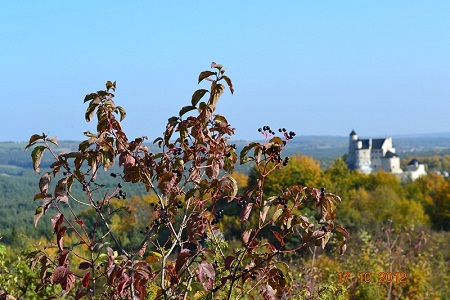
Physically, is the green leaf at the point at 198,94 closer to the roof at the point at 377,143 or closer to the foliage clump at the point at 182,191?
the foliage clump at the point at 182,191

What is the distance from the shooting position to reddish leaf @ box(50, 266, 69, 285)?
2.79 metres

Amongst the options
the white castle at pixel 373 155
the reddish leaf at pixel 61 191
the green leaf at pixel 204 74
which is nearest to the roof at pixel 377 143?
the white castle at pixel 373 155

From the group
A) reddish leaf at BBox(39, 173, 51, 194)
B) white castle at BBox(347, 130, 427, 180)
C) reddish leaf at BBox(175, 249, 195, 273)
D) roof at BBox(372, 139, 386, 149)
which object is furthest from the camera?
roof at BBox(372, 139, 386, 149)

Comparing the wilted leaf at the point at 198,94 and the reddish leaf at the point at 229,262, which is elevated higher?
the wilted leaf at the point at 198,94

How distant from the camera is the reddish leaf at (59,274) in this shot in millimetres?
2785

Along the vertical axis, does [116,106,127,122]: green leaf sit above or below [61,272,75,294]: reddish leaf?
above

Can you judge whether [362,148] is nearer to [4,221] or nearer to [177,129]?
[4,221]

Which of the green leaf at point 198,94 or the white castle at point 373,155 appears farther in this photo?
the white castle at point 373,155

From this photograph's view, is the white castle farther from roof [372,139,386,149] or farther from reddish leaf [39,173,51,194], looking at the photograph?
reddish leaf [39,173,51,194]

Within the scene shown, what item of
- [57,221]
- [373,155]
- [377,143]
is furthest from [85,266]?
[377,143]

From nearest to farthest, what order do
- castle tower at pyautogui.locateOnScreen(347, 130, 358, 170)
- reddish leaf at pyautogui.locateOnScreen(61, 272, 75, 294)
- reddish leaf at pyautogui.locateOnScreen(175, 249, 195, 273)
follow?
reddish leaf at pyautogui.locateOnScreen(175, 249, 195, 273)
reddish leaf at pyautogui.locateOnScreen(61, 272, 75, 294)
castle tower at pyautogui.locateOnScreen(347, 130, 358, 170)

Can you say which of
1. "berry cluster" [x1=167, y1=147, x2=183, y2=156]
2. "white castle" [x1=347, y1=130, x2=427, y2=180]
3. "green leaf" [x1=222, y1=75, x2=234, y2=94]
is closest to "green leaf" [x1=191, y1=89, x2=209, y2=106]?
"green leaf" [x1=222, y1=75, x2=234, y2=94]

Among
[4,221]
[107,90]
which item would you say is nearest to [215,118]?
[107,90]

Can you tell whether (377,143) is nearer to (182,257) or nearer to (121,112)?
(121,112)
